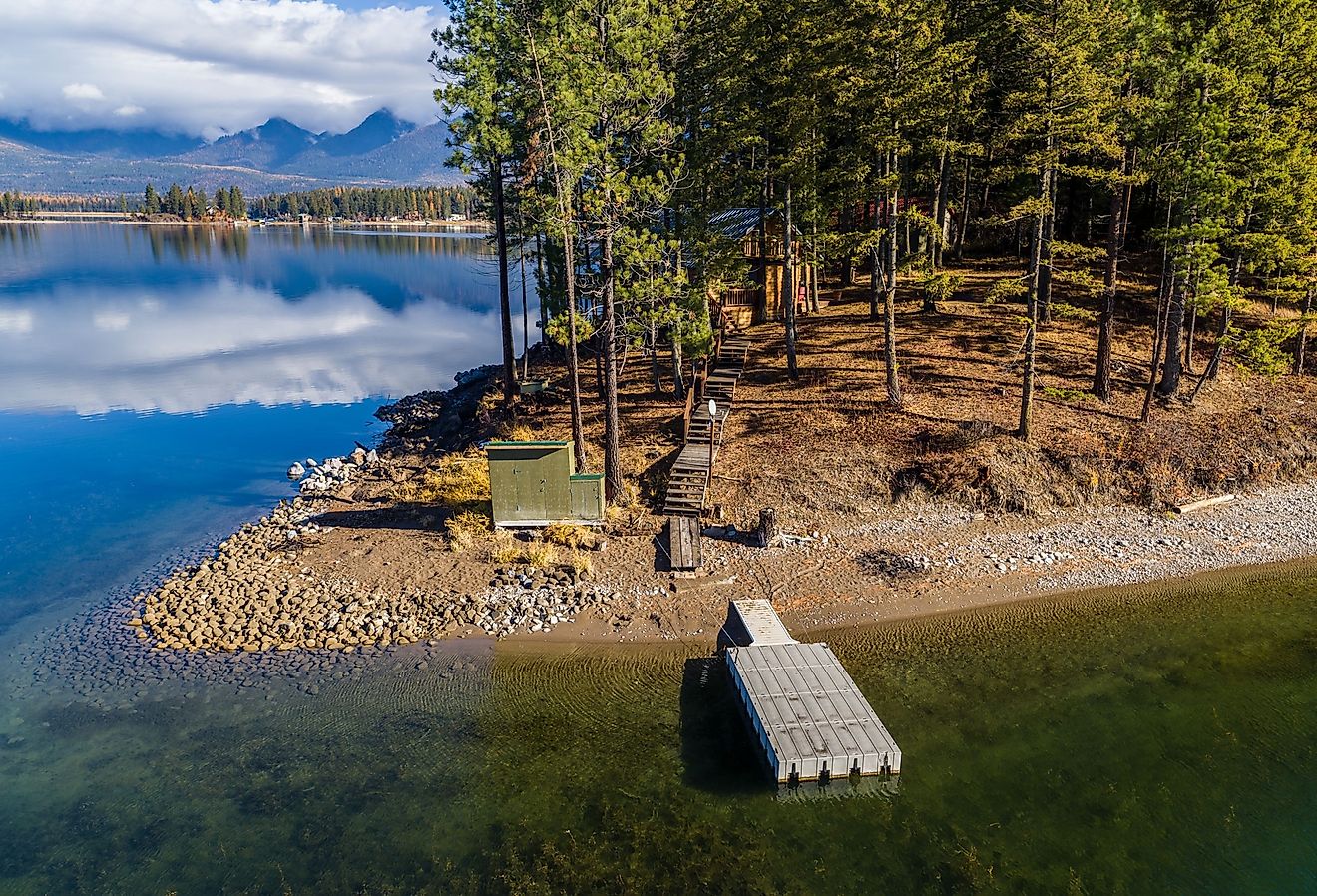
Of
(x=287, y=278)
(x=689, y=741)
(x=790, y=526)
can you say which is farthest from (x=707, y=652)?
(x=287, y=278)

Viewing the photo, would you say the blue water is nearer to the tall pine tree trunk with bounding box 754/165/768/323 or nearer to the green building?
the green building

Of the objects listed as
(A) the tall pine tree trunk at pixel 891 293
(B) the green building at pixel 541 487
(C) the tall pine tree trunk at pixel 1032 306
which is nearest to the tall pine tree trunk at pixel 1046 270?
(C) the tall pine tree trunk at pixel 1032 306

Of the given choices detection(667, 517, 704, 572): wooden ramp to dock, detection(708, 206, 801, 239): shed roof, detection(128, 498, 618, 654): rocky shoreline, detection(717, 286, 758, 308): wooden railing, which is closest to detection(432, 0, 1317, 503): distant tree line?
detection(667, 517, 704, 572): wooden ramp to dock

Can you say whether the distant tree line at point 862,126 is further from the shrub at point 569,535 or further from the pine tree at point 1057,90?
the shrub at point 569,535

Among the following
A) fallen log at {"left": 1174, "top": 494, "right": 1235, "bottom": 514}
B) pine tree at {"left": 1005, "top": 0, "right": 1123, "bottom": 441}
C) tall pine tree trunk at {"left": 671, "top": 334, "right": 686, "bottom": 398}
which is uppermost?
pine tree at {"left": 1005, "top": 0, "right": 1123, "bottom": 441}

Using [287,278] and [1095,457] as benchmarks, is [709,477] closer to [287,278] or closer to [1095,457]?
[1095,457]

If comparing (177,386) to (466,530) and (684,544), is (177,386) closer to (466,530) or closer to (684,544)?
(466,530)
